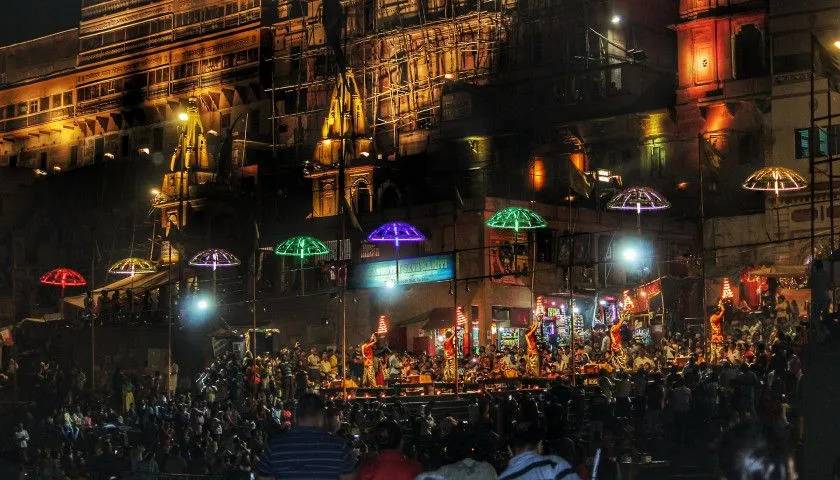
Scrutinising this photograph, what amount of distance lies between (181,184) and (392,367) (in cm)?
2645

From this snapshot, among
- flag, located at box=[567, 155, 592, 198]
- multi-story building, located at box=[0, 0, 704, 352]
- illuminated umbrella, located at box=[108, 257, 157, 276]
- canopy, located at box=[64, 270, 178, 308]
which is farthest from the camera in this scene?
canopy, located at box=[64, 270, 178, 308]

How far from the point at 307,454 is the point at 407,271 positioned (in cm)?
3550

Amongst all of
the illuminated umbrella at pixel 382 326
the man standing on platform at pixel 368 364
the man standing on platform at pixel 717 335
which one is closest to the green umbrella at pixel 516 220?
the man standing on platform at pixel 368 364

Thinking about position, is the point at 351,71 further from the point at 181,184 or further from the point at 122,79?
the point at 122,79

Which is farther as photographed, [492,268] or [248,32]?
[248,32]

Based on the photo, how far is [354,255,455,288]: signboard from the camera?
43.3m

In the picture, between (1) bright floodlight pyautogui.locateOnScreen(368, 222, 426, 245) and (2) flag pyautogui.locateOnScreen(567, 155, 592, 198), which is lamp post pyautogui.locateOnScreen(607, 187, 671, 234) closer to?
(1) bright floodlight pyautogui.locateOnScreen(368, 222, 426, 245)

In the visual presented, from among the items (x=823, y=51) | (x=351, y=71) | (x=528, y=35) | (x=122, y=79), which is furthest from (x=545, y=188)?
(x=122, y=79)

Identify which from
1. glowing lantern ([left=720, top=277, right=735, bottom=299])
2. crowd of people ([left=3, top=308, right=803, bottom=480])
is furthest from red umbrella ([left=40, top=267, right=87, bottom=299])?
glowing lantern ([left=720, top=277, right=735, bottom=299])

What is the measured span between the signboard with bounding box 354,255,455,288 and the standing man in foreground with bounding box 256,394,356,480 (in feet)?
109

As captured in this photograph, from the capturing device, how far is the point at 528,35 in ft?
177

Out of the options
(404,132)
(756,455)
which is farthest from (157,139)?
(756,455)

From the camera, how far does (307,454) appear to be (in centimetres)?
895

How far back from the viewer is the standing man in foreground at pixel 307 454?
29.3 ft
